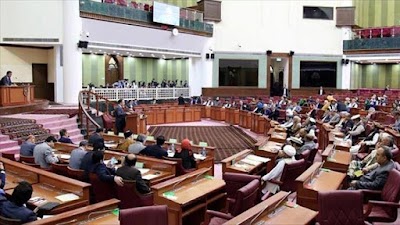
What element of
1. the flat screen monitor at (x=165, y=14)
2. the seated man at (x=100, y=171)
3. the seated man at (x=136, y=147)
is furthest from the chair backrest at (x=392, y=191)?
the flat screen monitor at (x=165, y=14)

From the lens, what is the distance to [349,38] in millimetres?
27047

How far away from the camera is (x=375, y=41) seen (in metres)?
26.1

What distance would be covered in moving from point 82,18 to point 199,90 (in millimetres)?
9328

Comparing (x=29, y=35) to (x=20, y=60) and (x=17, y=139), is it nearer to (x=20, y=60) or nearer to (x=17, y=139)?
(x=20, y=60)

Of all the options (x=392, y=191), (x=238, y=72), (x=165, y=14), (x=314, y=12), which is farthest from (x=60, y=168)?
(x=314, y=12)

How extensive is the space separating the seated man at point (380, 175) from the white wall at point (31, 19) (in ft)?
49.8

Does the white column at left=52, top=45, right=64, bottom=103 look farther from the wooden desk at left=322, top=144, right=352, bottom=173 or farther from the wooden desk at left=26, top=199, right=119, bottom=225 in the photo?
the wooden desk at left=26, top=199, right=119, bottom=225

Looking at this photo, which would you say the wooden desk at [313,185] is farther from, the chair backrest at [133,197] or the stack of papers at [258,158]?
the chair backrest at [133,197]

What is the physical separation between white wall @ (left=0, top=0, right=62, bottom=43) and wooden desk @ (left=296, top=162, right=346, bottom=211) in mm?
14785

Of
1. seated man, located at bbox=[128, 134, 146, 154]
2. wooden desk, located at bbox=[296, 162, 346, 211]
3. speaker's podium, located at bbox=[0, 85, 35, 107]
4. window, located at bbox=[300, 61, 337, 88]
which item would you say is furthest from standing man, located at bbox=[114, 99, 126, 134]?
window, located at bbox=[300, 61, 337, 88]

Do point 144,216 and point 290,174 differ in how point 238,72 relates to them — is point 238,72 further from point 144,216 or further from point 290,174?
point 144,216

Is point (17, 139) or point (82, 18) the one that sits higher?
point (82, 18)

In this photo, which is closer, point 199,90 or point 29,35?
point 29,35

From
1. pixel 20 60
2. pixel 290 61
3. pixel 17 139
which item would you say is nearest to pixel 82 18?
pixel 20 60
